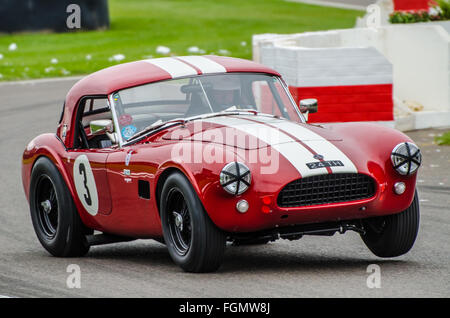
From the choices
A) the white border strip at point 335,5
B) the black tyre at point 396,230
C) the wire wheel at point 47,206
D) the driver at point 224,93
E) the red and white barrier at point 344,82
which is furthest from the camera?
the white border strip at point 335,5

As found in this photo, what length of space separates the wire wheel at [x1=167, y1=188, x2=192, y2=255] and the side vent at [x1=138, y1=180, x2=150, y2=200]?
289 mm

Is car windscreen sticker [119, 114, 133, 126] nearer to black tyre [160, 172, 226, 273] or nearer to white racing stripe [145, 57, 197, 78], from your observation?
white racing stripe [145, 57, 197, 78]

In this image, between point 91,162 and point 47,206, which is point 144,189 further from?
point 47,206

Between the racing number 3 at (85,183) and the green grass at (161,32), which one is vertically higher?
the racing number 3 at (85,183)

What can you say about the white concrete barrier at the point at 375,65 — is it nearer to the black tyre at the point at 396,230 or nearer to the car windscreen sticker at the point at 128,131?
the car windscreen sticker at the point at 128,131

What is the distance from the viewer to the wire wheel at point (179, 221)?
6500mm

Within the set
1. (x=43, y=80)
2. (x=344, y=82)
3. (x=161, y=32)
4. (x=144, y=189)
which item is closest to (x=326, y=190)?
(x=144, y=189)

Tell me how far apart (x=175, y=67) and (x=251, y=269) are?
72.8 inches

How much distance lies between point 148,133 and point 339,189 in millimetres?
1615

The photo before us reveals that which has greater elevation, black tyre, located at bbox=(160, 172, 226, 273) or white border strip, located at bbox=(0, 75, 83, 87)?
black tyre, located at bbox=(160, 172, 226, 273)

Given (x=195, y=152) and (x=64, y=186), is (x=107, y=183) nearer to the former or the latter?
(x=64, y=186)

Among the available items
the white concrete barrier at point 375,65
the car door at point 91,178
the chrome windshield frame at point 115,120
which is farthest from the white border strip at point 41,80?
the chrome windshield frame at point 115,120

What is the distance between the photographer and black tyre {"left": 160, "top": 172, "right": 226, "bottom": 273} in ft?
20.5

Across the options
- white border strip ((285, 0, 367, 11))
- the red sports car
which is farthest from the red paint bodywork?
white border strip ((285, 0, 367, 11))
